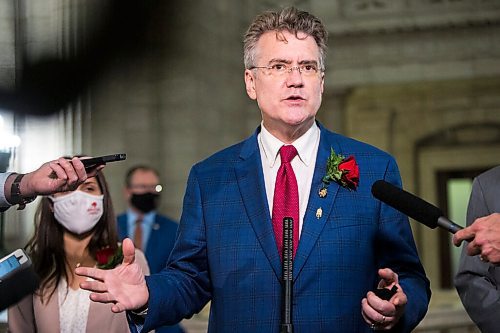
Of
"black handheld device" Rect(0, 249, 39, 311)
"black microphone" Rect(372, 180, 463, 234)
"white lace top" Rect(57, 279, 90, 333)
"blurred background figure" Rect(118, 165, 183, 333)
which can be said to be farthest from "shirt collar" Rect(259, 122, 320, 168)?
"blurred background figure" Rect(118, 165, 183, 333)

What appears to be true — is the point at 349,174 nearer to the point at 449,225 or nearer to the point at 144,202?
the point at 449,225

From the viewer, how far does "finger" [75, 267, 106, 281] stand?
254cm

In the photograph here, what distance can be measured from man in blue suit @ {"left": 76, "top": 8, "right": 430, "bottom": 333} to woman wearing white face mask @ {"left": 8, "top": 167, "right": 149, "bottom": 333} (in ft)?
3.19

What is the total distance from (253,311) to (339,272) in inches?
11.4

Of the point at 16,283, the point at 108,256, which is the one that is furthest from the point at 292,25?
the point at 108,256

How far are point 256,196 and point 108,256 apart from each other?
126 centimetres

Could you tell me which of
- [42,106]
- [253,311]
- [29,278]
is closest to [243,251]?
[253,311]

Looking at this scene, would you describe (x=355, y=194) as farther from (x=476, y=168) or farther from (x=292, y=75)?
(x=476, y=168)

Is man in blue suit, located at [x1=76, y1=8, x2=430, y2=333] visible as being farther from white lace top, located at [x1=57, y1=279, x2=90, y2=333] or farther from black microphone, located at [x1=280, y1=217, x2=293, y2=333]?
white lace top, located at [x1=57, y1=279, x2=90, y2=333]

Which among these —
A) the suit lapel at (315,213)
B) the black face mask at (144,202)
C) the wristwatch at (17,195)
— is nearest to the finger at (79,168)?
the wristwatch at (17,195)

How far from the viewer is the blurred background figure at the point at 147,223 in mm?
6176

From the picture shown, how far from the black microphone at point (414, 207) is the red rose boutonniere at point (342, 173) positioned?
0.35m

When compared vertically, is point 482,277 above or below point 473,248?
below

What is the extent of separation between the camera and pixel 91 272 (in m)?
2.56
